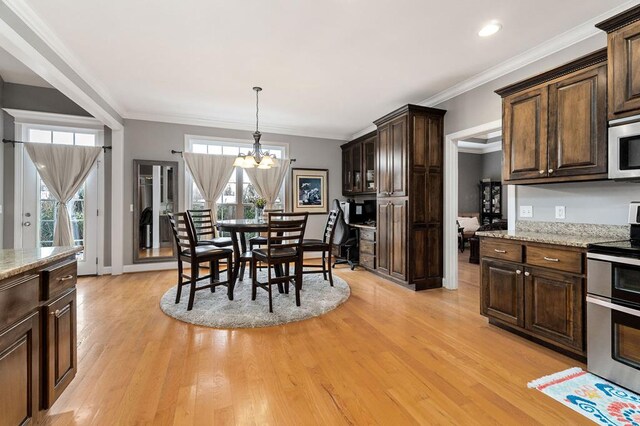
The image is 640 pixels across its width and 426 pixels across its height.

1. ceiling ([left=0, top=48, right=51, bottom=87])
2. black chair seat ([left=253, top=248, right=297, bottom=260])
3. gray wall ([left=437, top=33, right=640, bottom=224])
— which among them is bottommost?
black chair seat ([left=253, top=248, right=297, bottom=260])

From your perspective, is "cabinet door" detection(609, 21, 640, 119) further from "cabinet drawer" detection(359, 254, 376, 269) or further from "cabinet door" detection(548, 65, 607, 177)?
"cabinet drawer" detection(359, 254, 376, 269)

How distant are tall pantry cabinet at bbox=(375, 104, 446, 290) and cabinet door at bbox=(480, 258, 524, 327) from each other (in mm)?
1188

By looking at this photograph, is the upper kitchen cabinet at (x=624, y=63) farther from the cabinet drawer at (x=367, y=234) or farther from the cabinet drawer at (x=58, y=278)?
the cabinet drawer at (x=58, y=278)

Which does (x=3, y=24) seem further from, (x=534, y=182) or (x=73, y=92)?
(x=534, y=182)

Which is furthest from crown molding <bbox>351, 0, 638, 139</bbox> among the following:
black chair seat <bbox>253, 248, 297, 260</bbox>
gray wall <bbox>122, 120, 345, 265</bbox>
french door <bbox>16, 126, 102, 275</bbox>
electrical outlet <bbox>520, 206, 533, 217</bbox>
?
french door <bbox>16, 126, 102, 275</bbox>

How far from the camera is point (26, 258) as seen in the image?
4.71 ft

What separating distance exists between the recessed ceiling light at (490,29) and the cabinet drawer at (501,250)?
1858 mm

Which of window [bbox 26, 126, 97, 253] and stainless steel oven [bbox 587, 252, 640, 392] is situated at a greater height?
window [bbox 26, 126, 97, 253]

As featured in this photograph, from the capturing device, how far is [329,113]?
4945 mm

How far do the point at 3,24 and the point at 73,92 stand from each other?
123cm

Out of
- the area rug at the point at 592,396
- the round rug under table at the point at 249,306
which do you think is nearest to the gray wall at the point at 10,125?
the round rug under table at the point at 249,306

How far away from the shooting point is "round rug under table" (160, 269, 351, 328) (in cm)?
281

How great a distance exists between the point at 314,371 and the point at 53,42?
3.63 m

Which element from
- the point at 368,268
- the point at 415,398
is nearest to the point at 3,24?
the point at 415,398
